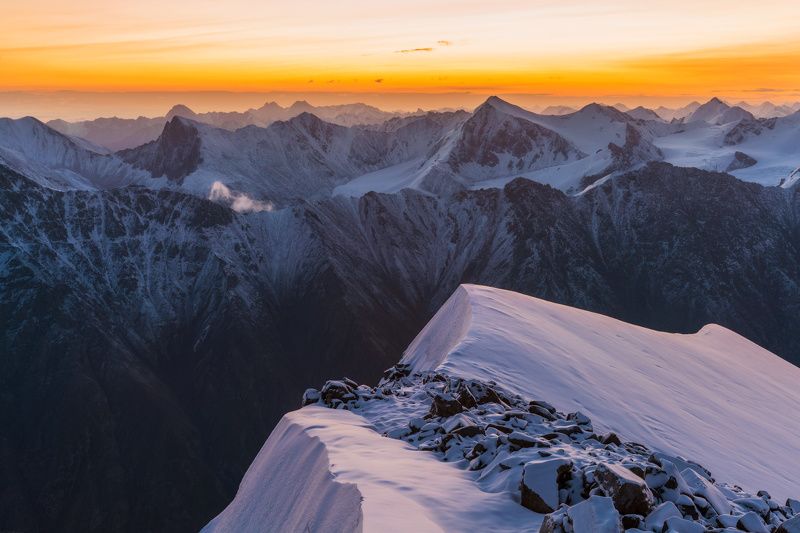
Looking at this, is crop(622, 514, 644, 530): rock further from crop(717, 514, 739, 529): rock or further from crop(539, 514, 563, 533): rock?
crop(717, 514, 739, 529): rock

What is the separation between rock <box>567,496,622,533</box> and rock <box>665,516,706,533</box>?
56.4 inches

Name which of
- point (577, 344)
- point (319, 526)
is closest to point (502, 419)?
point (319, 526)

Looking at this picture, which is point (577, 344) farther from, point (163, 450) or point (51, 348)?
point (51, 348)

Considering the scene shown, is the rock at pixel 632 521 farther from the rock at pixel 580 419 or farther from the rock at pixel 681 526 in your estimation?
the rock at pixel 580 419

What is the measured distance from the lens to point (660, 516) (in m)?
16.0

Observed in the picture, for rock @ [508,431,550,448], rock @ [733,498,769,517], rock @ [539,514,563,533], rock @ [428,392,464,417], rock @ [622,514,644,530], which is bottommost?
rock @ [733,498,769,517]

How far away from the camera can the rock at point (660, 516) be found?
15.7 metres

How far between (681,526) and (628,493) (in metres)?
1.48

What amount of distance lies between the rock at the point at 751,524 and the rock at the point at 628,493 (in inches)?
88.5

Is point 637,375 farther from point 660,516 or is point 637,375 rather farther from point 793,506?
point 660,516

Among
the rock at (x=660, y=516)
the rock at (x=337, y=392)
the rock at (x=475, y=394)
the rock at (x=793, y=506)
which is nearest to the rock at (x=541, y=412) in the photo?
the rock at (x=475, y=394)

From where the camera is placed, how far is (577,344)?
49.9 metres

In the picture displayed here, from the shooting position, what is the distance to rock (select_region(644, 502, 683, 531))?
15.7 m

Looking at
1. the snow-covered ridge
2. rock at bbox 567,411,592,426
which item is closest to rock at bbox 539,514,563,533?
rock at bbox 567,411,592,426
